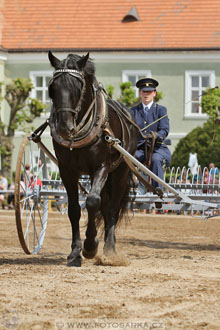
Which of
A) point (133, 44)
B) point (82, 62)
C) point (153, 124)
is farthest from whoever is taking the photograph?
point (133, 44)

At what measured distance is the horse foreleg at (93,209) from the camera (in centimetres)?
701

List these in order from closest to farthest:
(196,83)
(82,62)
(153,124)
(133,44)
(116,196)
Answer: (82,62) → (116,196) → (153,124) → (133,44) → (196,83)

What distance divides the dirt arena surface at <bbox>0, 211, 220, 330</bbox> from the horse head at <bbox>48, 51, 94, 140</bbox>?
1.32 meters

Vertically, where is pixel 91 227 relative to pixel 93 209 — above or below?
below

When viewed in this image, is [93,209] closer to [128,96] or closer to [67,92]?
[67,92]

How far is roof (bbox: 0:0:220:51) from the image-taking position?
1232 inches

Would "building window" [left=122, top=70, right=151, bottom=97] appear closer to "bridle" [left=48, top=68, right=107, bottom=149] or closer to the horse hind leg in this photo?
"bridle" [left=48, top=68, right=107, bottom=149]

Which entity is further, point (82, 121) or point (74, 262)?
point (74, 262)

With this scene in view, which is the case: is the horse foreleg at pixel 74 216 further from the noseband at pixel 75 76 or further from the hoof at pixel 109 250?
the noseband at pixel 75 76

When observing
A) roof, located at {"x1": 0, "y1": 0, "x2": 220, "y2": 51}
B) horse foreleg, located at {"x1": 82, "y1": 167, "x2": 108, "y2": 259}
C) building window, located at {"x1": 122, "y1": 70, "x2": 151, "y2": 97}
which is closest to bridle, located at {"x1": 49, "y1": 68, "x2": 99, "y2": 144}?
horse foreleg, located at {"x1": 82, "y1": 167, "x2": 108, "y2": 259}

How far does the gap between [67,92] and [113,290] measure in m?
2.00

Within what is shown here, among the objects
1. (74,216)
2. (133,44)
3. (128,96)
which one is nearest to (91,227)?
(74,216)

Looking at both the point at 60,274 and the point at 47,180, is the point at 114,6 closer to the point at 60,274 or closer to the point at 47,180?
the point at 47,180

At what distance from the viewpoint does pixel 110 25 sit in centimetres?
3244
